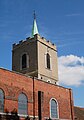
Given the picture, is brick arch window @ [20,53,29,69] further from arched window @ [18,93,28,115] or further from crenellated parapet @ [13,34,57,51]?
arched window @ [18,93,28,115]

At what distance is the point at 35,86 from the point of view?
29734 mm

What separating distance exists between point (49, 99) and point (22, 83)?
5203 millimetres

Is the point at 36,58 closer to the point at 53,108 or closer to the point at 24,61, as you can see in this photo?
the point at 24,61

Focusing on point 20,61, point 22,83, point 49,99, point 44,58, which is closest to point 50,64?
point 44,58

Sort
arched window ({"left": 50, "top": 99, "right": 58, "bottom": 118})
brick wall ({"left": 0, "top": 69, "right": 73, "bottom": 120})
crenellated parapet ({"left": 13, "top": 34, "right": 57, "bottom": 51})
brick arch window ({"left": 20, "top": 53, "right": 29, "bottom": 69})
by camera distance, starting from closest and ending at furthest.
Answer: brick wall ({"left": 0, "top": 69, "right": 73, "bottom": 120}) → arched window ({"left": 50, "top": 99, "right": 58, "bottom": 118}) → brick arch window ({"left": 20, "top": 53, "right": 29, "bottom": 69}) → crenellated parapet ({"left": 13, "top": 34, "right": 57, "bottom": 51})

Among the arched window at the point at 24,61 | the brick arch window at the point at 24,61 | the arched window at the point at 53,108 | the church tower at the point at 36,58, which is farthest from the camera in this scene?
the arched window at the point at 24,61

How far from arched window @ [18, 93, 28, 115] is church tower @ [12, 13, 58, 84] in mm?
11116

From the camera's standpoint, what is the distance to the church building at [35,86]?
2658cm

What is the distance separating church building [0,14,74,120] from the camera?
2658cm

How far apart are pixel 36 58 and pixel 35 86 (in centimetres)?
1110

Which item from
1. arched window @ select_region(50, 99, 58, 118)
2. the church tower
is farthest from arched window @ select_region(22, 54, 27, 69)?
arched window @ select_region(50, 99, 58, 118)

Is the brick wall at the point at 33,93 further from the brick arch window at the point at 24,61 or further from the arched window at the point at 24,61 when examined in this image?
the arched window at the point at 24,61

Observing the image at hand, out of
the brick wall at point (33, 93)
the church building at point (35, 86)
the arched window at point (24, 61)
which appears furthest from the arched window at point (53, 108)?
the arched window at point (24, 61)

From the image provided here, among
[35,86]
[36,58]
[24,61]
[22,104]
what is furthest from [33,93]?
[24,61]
